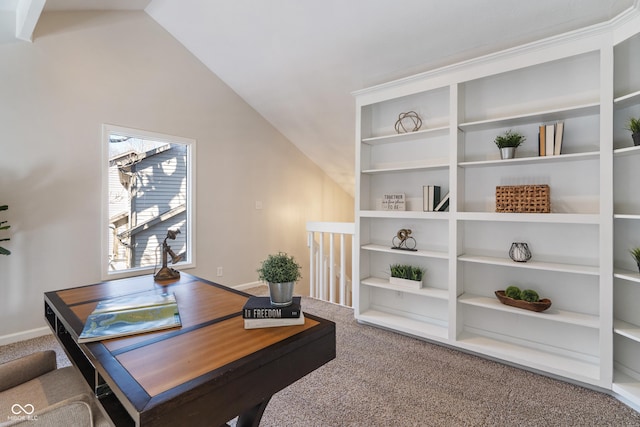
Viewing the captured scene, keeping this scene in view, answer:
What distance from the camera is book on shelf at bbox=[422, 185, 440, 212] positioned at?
277cm

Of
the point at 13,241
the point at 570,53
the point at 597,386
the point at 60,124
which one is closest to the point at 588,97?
the point at 570,53

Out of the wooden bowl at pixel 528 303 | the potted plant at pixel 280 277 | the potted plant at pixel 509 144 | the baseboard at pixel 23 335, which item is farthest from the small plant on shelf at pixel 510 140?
the baseboard at pixel 23 335

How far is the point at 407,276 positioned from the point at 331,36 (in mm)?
2351

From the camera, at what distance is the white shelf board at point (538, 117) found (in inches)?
81.7

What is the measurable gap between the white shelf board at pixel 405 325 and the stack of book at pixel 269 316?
5.92 ft

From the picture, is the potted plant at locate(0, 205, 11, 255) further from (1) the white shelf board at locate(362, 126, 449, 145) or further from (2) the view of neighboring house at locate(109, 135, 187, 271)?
(1) the white shelf board at locate(362, 126, 449, 145)

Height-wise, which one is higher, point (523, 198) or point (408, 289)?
point (523, 198)

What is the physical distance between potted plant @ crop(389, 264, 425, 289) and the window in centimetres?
239

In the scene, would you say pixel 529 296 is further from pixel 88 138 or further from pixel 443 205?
pixel 88 138

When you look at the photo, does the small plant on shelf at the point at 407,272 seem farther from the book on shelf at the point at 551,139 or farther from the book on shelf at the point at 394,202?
the book on shelf at the point at 551,139

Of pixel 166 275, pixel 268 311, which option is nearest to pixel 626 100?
pixel 268 311

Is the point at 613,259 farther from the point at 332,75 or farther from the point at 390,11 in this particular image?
the point at 332,75

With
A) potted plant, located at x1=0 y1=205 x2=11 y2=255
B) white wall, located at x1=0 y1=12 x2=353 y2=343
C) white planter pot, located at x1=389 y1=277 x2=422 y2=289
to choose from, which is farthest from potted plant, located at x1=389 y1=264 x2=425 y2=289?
potted plant, located at x1=0 y1=205 x2=11 y2=255

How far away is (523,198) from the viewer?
2.29 meters
